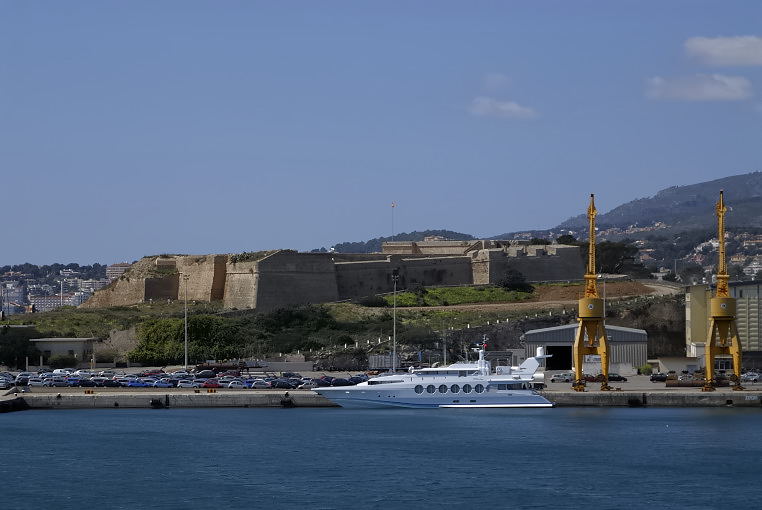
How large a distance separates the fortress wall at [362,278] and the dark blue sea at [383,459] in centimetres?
3869

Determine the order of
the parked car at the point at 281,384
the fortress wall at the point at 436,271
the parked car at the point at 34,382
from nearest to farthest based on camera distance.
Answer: the parked car at the point at 281,384, the parked car at the point at 34,382, the fortress wall at the point at 436,271

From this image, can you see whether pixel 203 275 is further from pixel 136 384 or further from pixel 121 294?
pixel 136 384

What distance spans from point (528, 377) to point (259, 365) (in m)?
20.1

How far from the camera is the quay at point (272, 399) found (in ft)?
193

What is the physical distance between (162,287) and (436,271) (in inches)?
723

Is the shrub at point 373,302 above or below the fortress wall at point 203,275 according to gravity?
below

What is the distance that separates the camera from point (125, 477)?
137 feet

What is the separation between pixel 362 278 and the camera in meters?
98.4

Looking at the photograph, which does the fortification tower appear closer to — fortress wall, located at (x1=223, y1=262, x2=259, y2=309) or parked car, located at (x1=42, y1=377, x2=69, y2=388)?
parked car, located at (x1=42, y1=377, x2=69, y2=388)

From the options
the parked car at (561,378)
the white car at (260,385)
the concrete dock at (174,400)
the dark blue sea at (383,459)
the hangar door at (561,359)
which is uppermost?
the hangar door at (561,359)

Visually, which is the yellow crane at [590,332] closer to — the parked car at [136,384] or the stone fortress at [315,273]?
the parked car at [136,384]

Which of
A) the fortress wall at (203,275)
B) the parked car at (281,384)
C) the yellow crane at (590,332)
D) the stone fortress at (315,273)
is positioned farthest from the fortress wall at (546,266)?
the parked car at (281,384)

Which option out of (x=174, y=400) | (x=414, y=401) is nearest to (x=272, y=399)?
(x=174, y=400)

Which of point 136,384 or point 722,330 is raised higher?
point 722,330
